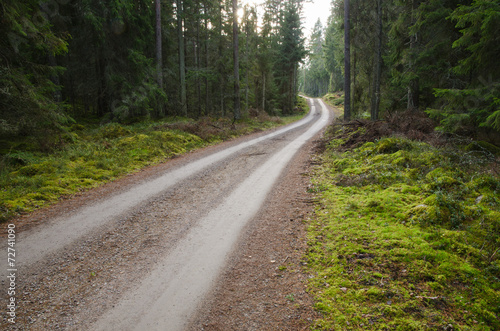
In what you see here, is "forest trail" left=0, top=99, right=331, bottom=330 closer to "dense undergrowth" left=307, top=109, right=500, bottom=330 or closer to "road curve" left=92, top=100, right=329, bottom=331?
"road curve" left=92, top=100, right=329, bottom=331

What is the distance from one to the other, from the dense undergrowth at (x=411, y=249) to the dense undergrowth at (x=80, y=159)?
679 centimetres

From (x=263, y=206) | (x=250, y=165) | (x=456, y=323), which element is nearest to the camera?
(x=456, y=323)

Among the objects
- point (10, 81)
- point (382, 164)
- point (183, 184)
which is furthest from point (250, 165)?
point (10, 81)

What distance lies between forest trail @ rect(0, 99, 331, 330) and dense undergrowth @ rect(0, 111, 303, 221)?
1.07 metres

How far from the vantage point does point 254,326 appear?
298 centimetres

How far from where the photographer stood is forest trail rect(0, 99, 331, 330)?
3121 mm

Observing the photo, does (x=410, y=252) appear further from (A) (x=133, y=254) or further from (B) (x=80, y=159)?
(B) (x=80, y=159)

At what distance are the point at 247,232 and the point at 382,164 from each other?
16.1 feet

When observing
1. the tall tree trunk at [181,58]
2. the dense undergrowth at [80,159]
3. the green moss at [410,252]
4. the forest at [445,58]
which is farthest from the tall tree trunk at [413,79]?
the tall tree trunk at [181,58]

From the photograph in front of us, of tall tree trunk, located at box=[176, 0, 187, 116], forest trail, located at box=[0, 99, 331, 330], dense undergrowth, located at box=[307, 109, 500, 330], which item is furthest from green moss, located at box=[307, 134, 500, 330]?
tall tree trunk, located at box=[176, 0, 187, 116]

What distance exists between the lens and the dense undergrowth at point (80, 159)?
650cm

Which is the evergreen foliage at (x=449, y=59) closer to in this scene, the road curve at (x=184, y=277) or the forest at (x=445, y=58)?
the forest at (x=445, y=58)

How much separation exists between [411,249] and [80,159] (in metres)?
10.5

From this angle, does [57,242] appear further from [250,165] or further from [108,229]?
[250,165]
